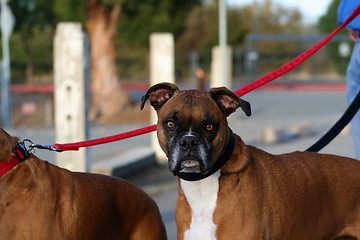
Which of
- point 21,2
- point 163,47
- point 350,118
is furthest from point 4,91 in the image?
point 350,118

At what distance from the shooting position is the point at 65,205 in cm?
473

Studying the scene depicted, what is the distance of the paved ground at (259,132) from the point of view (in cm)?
1137

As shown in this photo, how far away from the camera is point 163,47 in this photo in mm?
14359

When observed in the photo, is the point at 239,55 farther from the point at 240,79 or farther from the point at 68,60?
the point at 68,60

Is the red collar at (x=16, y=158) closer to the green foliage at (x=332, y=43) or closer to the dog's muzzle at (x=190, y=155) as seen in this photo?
the dog's muzzle at (x=190, y=155)

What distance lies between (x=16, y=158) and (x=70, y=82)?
515 cm

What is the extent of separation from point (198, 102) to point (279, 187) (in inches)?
29.2

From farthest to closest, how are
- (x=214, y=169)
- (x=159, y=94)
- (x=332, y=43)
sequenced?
(x=332, y=43) < (x=159, y=94) < (x=214, y=169)

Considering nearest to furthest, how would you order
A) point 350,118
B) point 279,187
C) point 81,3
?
point 279,187 < point 350,118 < point 81,3

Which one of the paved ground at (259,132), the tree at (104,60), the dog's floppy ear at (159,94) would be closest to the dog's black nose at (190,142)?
the dog's floppy ear at (159,94)

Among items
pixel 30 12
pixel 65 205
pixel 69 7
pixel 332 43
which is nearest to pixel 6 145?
pixel 65 205

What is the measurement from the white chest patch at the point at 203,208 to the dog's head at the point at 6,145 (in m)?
1.07

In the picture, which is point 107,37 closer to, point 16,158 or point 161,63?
point 161,63

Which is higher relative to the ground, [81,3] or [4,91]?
[81,3]
